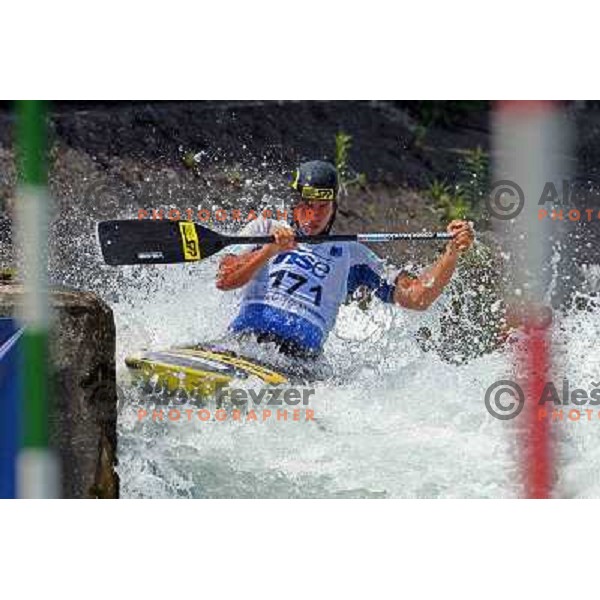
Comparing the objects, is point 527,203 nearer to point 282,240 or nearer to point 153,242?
point 282,240

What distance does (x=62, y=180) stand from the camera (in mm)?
3141

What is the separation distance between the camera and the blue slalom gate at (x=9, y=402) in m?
3.08

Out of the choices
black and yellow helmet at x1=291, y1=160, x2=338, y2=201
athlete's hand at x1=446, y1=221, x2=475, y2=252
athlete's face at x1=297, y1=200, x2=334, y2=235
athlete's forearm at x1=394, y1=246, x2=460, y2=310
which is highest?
black and yellow helmet at x1=291, y1=160, x2=338, y2=201

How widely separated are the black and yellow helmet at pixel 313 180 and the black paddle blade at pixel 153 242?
0.24 meters

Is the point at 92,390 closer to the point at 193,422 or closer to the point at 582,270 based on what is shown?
the point at 193,422

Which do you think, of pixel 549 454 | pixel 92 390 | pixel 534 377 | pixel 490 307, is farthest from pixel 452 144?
pixel 92 390

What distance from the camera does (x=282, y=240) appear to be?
10.4 ft

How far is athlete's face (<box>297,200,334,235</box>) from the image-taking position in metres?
3.16
